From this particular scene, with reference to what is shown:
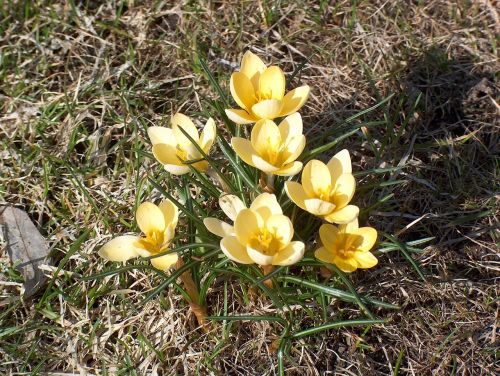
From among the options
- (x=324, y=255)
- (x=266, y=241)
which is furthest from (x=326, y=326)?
(x=266, y=241)

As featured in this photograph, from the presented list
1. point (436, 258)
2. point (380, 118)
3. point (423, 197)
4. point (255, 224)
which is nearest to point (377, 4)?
point (380, 118)

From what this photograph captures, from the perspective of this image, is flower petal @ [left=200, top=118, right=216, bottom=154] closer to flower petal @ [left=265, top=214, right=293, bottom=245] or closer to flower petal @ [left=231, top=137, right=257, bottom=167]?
flower petal @ [left=231, top=137, right=257, bottom=167]

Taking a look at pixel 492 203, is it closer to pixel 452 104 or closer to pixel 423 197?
pixel 423 197

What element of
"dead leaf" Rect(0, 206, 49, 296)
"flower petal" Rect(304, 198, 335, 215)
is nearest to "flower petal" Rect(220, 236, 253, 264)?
"flower petal" Rect(304, 198, 335, 215)

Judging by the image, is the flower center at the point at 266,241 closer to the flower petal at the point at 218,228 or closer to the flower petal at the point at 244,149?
the flower petal at the point at 218,228

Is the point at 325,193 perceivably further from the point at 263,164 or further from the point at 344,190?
the point at 263,164

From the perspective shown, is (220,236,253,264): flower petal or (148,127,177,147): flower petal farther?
(148,127,177,147): flower petal
